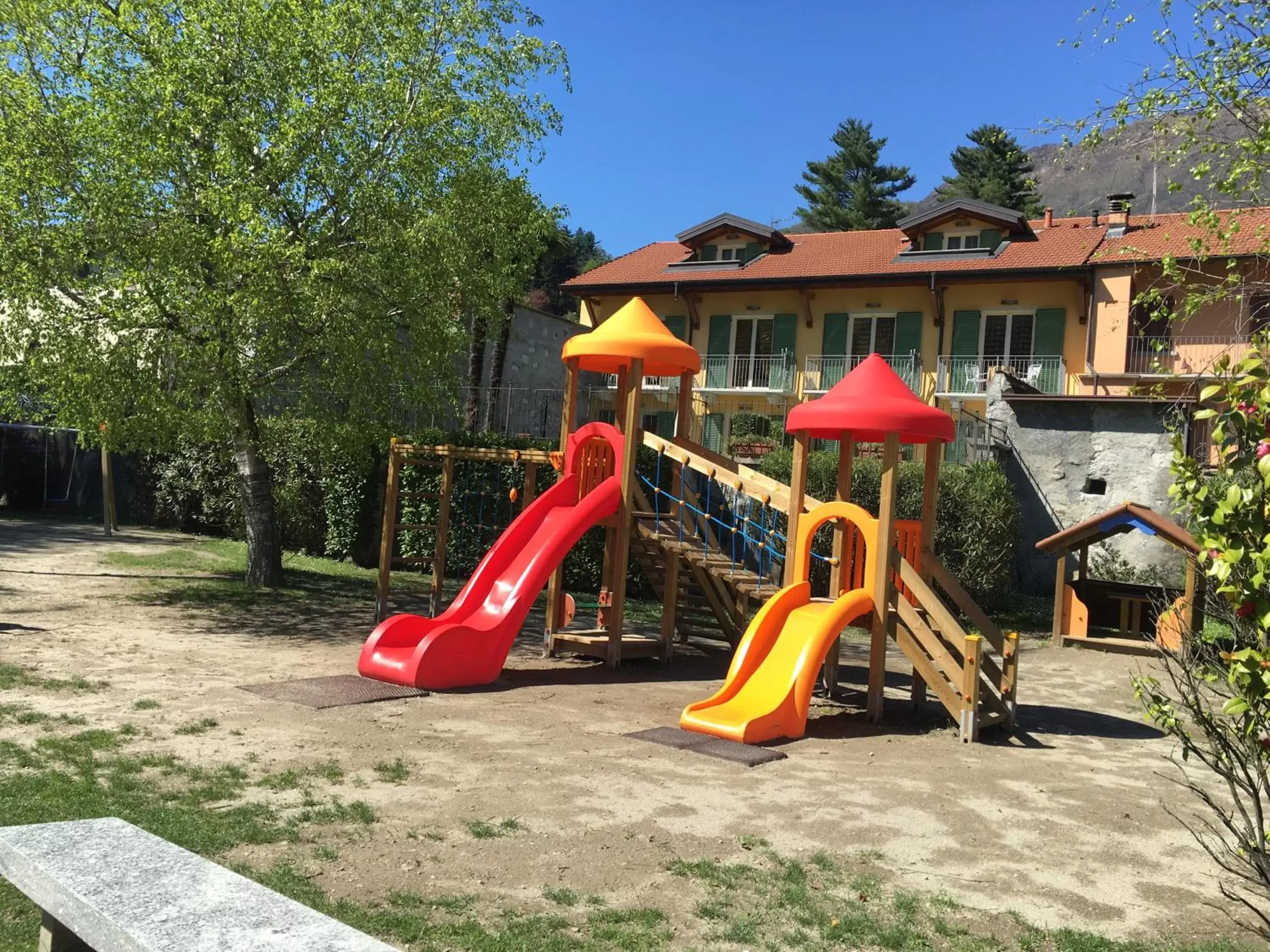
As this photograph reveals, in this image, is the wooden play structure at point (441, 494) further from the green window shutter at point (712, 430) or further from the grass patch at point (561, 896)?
the green window shutter at point (712, 430)

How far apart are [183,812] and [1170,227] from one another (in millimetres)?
29943

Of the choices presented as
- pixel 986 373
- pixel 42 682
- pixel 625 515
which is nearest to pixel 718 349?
pixel 986 373

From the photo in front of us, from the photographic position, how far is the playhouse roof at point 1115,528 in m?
14.8

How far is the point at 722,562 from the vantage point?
1103cm

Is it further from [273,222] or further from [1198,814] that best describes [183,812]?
[273,222]

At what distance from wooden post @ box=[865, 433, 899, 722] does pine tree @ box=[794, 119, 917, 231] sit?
4659 centimetres

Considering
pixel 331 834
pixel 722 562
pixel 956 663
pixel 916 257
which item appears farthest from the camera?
pixel 916 257

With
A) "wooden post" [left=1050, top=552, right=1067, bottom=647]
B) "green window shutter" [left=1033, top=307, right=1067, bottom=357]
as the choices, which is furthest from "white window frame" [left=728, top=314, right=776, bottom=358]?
"wooden post" [left=1050, top=552, right=1067, bottom=647]

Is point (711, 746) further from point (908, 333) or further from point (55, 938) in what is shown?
point (908, 333)

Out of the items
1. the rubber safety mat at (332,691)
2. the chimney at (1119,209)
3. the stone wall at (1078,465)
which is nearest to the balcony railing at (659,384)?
the stone wall at (1078,465)

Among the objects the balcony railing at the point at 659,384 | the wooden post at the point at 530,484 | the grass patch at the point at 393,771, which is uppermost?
the balcony railing at the point at 659,384

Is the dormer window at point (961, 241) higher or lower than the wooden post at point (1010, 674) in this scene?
higher

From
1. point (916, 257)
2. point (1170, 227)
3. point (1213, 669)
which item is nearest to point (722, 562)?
point (1213, 669)

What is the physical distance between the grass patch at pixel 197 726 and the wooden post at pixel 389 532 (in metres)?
4.42
